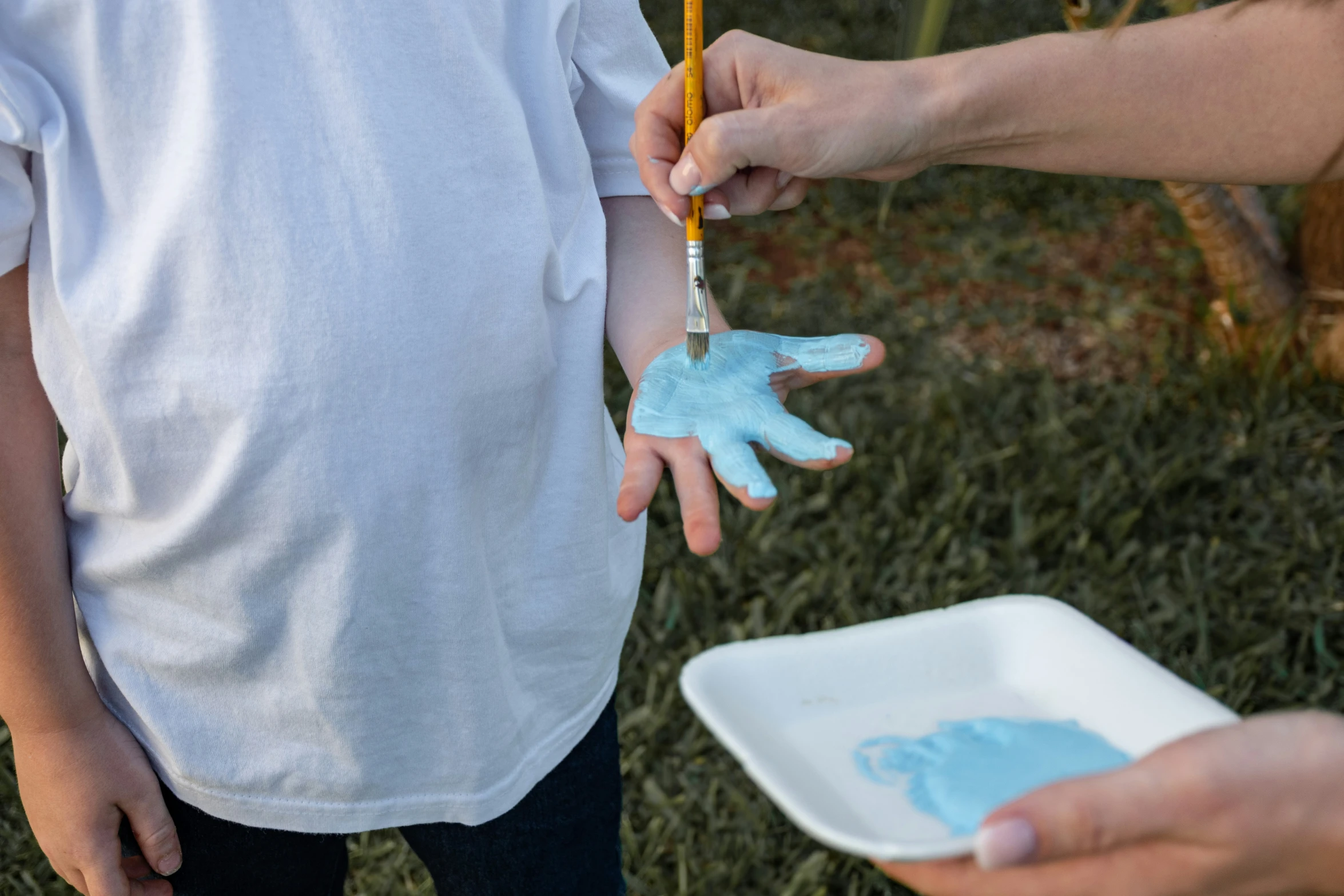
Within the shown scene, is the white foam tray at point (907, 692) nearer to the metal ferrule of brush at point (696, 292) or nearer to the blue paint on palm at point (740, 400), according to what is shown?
the blue paint on palm at point (740, 400)

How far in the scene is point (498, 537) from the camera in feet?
3.16

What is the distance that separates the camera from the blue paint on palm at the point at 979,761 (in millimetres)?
882

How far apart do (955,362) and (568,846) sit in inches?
79.7

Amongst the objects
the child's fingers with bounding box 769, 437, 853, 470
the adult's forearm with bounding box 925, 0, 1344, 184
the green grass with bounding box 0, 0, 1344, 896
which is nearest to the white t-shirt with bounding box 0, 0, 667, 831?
the child's fingers with bounding box 769, 437, 853, 470

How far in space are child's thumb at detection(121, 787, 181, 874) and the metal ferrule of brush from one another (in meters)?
0.62

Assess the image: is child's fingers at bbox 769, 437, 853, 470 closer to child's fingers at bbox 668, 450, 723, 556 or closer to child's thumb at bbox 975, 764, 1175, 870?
child's fingers at bbox 668, 450, 723, 556

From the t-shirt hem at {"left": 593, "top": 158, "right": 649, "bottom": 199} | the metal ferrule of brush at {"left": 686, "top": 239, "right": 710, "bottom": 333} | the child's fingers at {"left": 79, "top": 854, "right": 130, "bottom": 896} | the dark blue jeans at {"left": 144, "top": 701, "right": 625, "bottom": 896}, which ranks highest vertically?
the t-shirt hem at {"left": 593, "top": 158, "right": 649, "bottom": 199}

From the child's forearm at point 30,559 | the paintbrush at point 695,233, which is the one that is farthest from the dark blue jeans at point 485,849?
the paintbrush at point 695,233

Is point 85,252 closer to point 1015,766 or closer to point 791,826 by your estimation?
point 1015,766

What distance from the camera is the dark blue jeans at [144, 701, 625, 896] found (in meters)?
0.99

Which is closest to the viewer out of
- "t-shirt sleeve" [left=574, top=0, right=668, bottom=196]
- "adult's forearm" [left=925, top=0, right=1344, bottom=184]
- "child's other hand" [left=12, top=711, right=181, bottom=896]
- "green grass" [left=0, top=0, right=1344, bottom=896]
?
"child's other hand" [left=12, top=711, right=181, bottom=896]

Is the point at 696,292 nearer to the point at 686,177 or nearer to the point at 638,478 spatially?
the point at 686,177

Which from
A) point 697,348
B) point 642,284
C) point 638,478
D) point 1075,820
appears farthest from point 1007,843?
point 642,284

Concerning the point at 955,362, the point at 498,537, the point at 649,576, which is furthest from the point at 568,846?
the point at 955,362
